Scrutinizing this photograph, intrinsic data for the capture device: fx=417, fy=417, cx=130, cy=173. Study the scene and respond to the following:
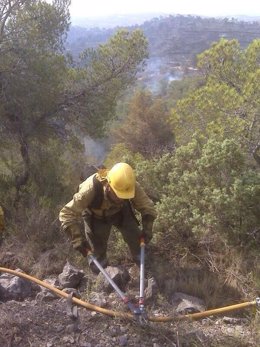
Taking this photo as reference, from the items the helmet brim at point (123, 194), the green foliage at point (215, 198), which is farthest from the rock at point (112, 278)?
the green foliage at point (215, 198)

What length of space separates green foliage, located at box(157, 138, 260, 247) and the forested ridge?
0.04 ft

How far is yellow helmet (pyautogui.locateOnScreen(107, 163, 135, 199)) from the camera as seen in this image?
146 inches

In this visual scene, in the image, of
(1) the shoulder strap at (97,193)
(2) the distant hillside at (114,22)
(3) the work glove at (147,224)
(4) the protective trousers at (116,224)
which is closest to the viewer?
(1) the shoulder strap at (97,193)

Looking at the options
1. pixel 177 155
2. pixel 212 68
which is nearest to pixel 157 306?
pixel 177 155

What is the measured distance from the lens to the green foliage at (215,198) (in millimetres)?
4273

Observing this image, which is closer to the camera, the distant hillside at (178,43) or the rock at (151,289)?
the rock at (151,289)

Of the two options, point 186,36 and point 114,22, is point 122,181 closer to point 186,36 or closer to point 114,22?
point 186,36

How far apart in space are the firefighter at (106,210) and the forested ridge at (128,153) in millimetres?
388

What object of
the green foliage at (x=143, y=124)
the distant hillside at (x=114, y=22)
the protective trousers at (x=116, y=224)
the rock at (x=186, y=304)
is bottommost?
the green foliage at (x=143, y=124)

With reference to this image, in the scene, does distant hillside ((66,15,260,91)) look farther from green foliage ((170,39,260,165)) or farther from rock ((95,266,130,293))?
rock ((95,266,130,293))

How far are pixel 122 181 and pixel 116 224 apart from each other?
2.58ft

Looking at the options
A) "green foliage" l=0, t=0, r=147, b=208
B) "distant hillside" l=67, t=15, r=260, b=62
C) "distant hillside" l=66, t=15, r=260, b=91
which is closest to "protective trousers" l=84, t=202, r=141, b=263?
"green foliage" l=0, t=0, r=147, b=208

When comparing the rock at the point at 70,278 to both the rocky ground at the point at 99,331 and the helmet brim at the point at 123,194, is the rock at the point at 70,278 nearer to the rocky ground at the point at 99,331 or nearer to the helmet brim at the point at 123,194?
the rocky ground at the point at 99,331

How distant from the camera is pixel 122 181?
371 centimetres
